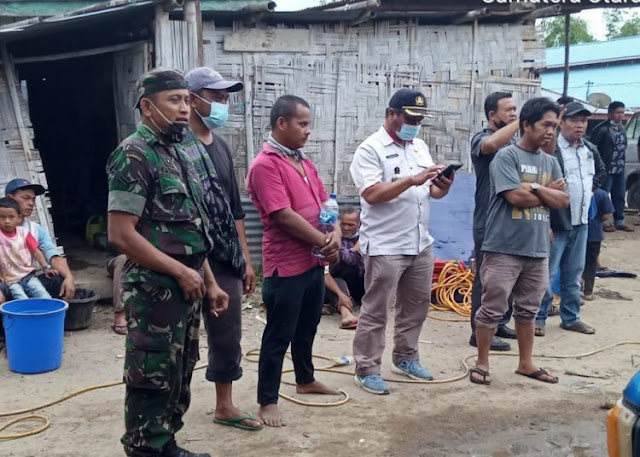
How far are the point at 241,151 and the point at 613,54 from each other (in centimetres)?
2500

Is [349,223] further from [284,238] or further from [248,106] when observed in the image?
[284,238]

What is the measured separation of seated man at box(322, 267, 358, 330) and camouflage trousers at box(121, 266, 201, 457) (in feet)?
11.2

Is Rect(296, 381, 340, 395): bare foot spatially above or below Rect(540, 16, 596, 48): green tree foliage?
below

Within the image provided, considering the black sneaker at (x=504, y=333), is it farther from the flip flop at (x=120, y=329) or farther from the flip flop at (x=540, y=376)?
the flip flop at (x=120, y=329)

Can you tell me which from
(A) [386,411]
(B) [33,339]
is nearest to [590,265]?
(A) [386,411]

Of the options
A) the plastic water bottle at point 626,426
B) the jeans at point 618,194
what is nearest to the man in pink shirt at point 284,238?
the plastic water bottle at point 626,426

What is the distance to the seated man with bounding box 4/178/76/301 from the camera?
5.97 metres

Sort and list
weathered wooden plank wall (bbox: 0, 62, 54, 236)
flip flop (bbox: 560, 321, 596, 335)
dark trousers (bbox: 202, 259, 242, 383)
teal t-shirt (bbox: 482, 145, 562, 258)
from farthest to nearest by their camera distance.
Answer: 1. weathered wooden plank wall (bbox: 0, 62, 54, 236)
2. flip flop (bbox: 560, 321, 596, 335)
3. teal t-shirt (bbox: 482, 145, 562, 258)
4. dark trousers (bbox: 202, 259, 242, 383)

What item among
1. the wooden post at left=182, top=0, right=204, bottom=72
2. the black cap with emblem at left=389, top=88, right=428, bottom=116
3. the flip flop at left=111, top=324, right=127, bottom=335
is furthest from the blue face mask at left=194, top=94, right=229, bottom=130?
the wooden post at left=182, top=0, right=204, bottom=72

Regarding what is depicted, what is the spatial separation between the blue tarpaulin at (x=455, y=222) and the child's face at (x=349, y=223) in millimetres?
1640

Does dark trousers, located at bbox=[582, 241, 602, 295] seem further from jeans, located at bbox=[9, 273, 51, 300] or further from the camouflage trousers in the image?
the camouflage trousers

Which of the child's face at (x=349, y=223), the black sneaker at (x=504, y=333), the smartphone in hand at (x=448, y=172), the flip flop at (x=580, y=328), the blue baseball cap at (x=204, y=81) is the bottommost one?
the flip flop at (x=580, y=328)

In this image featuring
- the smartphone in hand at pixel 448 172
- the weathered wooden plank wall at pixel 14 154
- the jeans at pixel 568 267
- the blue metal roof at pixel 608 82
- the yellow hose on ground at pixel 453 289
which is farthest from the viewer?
the blue metal roof at pixel 608 82

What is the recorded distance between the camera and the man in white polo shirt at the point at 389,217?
15.4 feet
